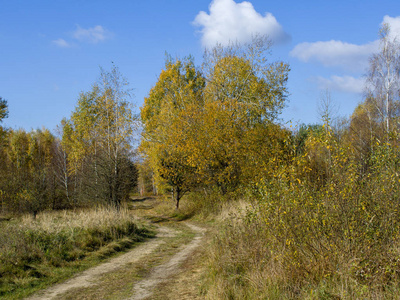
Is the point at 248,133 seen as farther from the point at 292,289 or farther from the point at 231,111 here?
the point at 292,289

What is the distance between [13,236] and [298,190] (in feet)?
26.6

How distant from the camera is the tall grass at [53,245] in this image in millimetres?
8344

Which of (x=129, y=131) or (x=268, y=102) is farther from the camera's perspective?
(x=268, y=102)

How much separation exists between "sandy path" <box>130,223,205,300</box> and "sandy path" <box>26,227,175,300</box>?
3.52 ft

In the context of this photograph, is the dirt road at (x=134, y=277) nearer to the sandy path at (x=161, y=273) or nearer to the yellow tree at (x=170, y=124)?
the sandy path at (x=161, y=273)

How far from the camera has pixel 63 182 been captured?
33156 mm

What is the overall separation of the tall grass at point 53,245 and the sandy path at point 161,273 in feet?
7.07

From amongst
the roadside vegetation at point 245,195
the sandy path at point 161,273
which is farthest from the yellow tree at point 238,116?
the sandy path at point 161,273

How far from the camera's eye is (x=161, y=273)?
8.89 m

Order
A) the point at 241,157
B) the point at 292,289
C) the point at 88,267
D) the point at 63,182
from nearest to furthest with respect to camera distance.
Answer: the point at 292,289 → the point at 88,267 → the point at 241,157 → the point at 63,182

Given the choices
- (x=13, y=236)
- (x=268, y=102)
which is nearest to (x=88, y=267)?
(x=13, y=236)

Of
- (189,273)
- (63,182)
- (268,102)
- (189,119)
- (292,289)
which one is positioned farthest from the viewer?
(63,182)

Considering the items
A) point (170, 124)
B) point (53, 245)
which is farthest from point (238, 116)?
point (53, 245)

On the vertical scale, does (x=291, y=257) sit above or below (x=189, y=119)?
below
